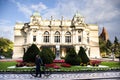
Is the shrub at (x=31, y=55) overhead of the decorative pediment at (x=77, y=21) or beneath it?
beneath

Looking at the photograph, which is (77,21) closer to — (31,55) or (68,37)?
(68,37)

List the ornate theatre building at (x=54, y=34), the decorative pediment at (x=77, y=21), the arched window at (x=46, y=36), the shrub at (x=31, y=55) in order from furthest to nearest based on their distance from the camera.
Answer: the arched window at (x=46, y=36) → the decorative pediment at (x=77, y=21) → the ornate theatre building at (x=54, y=34) → the shrub at (x=31, y=55)

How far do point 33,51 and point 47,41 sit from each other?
16519 mm

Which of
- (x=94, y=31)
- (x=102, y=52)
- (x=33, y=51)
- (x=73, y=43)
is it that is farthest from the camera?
(x=102, y=52)

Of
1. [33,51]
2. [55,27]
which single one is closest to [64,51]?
[55,27]

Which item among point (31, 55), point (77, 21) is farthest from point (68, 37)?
point (31, 55)

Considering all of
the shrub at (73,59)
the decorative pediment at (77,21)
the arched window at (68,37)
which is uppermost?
the decorative pediment at (77,21)

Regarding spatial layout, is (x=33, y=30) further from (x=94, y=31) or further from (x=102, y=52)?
(x=102, y=52)

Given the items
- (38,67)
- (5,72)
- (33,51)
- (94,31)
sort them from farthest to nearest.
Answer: (94,31) < (33,51) < (5,72) < (38,67)

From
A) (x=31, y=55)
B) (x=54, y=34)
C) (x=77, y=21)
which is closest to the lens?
(x=31, y=55)

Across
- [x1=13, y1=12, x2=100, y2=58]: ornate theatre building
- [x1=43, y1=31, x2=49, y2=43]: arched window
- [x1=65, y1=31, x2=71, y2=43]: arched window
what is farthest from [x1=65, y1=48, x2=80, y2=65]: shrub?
[x1=43, y1=31, x2=49, y2=43]: arched window

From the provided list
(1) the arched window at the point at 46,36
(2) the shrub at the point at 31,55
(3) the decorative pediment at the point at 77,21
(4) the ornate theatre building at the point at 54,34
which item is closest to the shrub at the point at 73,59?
(2) the shrub at the point at 31,55

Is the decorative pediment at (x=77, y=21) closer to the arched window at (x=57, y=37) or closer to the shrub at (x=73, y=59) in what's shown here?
the arched window at (x=57, y=37)

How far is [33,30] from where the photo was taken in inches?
1221
